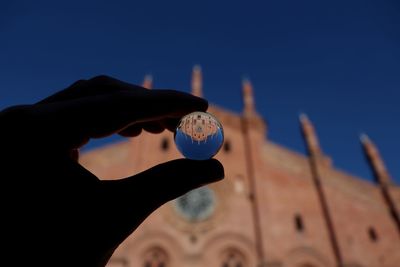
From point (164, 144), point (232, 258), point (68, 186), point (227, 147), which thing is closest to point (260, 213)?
point (232, 258)

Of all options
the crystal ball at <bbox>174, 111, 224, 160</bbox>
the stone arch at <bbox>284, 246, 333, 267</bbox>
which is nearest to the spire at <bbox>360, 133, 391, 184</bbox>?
the stone arch at <bbox>284, 246, 333, 267</bbox>

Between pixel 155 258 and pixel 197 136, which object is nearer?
pixel 197 136

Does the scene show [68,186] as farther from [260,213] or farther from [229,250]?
[260,213]

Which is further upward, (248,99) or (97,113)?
(248,99)

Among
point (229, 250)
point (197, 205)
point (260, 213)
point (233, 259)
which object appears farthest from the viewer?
point (197, 205)

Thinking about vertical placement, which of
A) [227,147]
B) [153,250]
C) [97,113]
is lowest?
[97,113]

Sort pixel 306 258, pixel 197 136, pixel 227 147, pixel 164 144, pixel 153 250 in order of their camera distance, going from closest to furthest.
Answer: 1. pixel 197 136
2. pixel 153 250
3. pixel 306 258
4. pixel 164 144
5. pixel 227 147

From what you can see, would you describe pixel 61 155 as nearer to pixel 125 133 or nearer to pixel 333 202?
pixel 125 133

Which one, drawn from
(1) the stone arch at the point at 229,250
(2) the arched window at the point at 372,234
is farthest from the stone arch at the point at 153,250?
(2) the arched window at the point at 372,234
